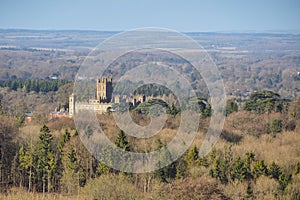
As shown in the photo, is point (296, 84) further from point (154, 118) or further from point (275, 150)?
point (275, 150)

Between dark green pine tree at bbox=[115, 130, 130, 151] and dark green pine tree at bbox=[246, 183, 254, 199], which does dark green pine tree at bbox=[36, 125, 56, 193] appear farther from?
dark green pine tree at bbox=[246, 183, 254, 199]

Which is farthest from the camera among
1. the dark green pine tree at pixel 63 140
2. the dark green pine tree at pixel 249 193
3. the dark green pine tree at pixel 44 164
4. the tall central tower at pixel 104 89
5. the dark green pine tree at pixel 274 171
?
the tall central tower at pixel 104 89

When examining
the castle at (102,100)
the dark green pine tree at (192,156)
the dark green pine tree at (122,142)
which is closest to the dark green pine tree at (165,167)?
the dark green pine tree at (192,156)

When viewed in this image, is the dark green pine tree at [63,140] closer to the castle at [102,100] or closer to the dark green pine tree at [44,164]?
the dark green pine tree at [44,164]

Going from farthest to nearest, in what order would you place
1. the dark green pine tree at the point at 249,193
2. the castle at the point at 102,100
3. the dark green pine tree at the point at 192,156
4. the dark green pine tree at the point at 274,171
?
the castle at the point at 102,100
the dark green pine tree at the point at 192,156
the dark green pine tree at the point at 274,171
the dark green pine tree at the point at 249,193

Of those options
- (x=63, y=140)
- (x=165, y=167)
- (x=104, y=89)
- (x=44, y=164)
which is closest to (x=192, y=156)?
(x=165, y=167)

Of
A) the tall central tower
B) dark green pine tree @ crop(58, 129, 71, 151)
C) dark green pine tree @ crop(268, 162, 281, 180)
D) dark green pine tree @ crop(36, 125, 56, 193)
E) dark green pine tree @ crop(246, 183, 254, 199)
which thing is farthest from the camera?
the tall central tower

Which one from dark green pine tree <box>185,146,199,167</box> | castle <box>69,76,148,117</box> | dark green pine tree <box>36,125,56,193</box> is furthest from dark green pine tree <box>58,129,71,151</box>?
castle <box>69,76,148,117</box>

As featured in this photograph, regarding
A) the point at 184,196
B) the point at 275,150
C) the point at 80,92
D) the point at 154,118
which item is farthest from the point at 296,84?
the point at 184,196

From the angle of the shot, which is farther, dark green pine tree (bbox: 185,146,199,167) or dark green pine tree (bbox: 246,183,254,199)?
dark green pine tree (bbox: 185,146,199,167)
